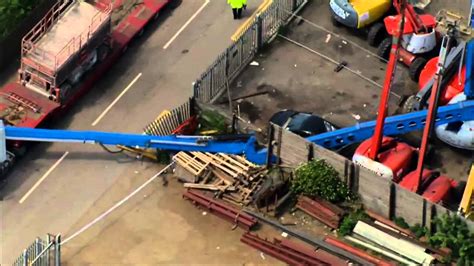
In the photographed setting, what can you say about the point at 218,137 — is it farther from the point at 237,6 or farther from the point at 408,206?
the point at 237,6

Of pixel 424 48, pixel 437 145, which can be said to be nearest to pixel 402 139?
pixel 437 145

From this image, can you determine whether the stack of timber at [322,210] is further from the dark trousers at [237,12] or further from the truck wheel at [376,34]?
the dark trousers at [237,12]

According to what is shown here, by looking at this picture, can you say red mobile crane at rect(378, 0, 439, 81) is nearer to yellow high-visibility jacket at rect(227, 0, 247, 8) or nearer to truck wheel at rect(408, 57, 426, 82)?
truck wheel at rect(408, 57, 426, 82)

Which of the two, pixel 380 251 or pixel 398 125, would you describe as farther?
pixel 398 125

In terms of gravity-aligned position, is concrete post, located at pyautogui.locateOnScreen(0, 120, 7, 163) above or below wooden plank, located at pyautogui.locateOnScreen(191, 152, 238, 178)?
above

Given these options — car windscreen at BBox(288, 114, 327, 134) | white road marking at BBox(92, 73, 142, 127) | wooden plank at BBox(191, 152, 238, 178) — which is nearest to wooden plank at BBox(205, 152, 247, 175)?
wooden plank at BBox(191, 152, 238, 178)

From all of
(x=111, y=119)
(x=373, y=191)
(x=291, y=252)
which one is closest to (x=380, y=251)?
(x=373, y=191)

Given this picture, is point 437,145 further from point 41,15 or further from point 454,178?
point 41,15
